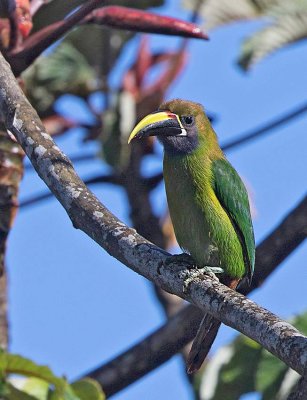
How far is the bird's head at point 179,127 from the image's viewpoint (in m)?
4.74

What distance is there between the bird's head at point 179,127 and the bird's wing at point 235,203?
147 millimetres

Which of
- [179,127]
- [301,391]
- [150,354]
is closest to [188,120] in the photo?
[179,127]

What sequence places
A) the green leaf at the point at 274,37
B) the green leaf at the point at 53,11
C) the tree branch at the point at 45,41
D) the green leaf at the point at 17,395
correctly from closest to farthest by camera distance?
the green leaf at the point at 17,395, the tree branch at the point at 45,41, the green leaf at the point at 53,11, the green leaf at the point at 274,37

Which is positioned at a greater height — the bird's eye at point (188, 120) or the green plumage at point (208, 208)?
the bird's eye at point (188, 120)

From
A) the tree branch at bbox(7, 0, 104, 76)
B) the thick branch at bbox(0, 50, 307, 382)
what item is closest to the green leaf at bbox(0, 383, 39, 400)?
the thick branch at bbox(0, 50, 307, 382)

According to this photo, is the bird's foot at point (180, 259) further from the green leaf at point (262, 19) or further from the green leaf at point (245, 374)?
the green leaf at point (262, 19)

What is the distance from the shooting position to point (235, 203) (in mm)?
4809

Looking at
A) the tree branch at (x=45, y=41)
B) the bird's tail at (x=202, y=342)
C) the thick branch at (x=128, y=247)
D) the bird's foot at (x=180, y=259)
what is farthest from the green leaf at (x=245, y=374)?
the tree branch at (x=45, y=41)

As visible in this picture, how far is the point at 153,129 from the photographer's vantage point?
184 inches

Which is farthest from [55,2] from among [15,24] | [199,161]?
[199,161]

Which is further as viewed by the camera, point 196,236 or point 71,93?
point 71,93

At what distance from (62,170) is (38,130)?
9.2 inches

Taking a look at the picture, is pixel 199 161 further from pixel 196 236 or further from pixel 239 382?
pixel 239 382

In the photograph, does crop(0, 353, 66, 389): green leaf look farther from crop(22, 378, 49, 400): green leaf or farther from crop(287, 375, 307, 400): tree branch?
crop(287, 375, 307, 400): tree branch
